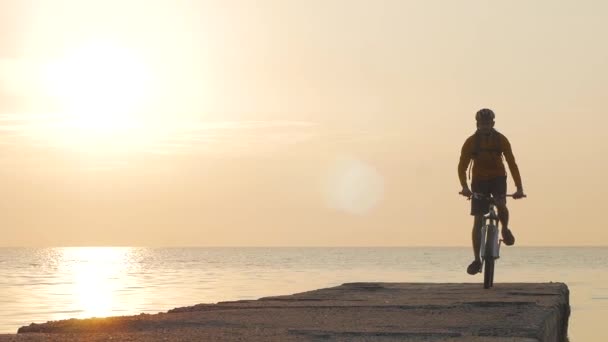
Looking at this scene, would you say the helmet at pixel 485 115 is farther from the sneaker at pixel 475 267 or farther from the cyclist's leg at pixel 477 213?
the sneaker at pixel 475 267

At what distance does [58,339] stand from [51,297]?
31.9 metres

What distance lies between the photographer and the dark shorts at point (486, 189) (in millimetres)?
13094

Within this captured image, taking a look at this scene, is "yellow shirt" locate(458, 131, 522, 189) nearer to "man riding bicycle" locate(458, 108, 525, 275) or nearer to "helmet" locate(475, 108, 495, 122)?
"man riding bicycle" locate(458, 108, 525, 275)

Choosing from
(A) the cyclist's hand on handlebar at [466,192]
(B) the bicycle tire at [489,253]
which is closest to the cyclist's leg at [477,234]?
(B) the bicycle tire at [489,253]

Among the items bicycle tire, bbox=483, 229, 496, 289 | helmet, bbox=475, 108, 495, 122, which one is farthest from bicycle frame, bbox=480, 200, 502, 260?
helmet, bbox=475, 108, 495, 122

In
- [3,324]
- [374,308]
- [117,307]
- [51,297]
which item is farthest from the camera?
[51,297]

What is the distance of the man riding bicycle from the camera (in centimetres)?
1307

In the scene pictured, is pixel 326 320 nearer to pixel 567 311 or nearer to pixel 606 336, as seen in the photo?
pixel 567 311

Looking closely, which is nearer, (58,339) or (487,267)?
(58,339)

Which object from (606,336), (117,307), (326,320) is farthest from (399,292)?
(117,307)

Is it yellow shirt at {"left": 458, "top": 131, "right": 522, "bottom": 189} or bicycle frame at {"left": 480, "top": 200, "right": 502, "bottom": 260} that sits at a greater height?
yellow shirt at {"left": 458, "top": 131, "right": 522, "bottom": 189}

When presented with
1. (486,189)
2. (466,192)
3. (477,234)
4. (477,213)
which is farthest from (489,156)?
(477,234)

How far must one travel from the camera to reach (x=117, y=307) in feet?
107

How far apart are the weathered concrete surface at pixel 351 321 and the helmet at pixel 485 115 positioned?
197 cm
